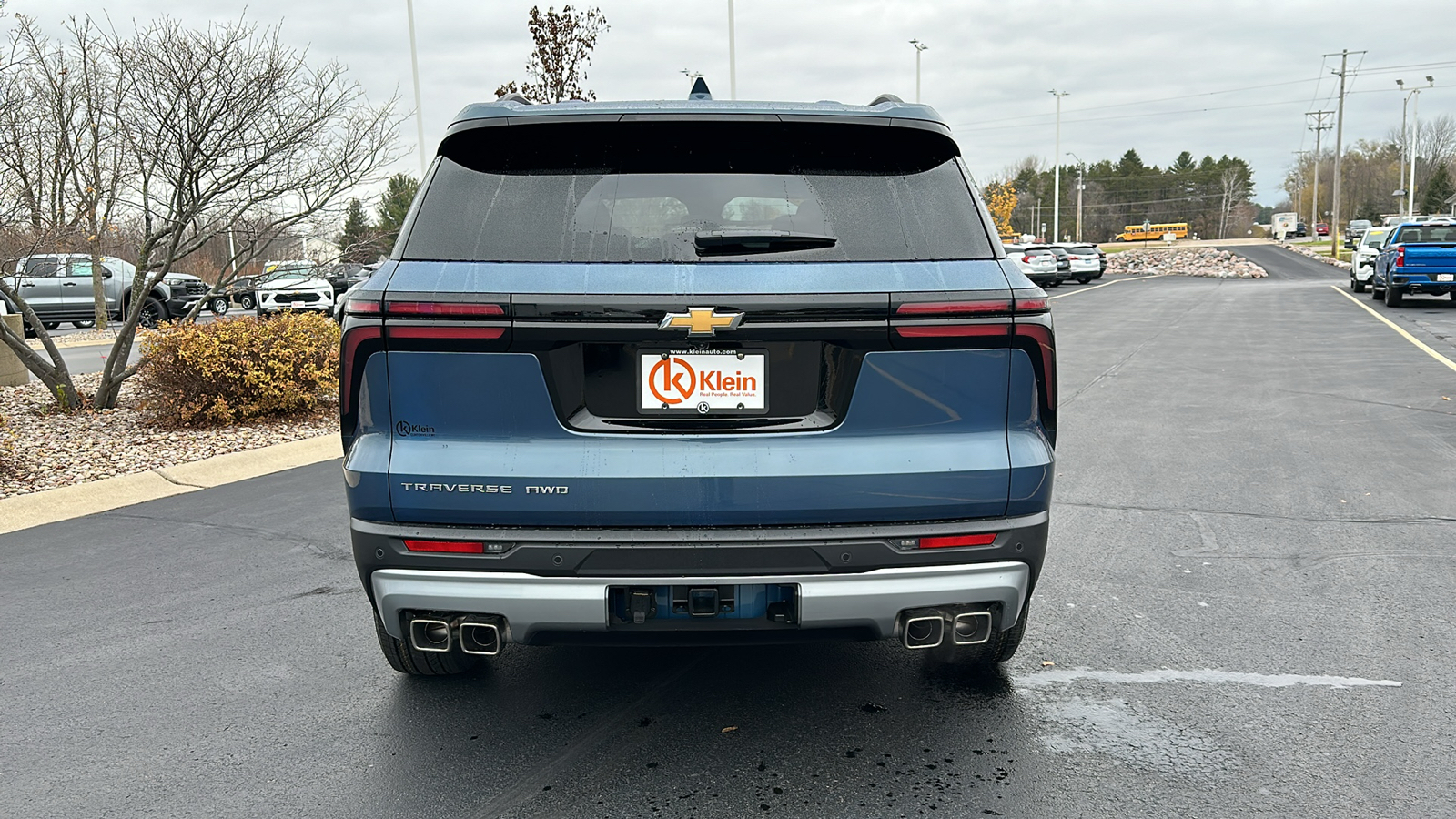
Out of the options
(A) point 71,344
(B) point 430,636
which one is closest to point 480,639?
(B) point 430,636

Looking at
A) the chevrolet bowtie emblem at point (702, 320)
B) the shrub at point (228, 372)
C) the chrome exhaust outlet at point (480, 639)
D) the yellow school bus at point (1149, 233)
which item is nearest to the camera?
the chevrolet bowtie emblem at point (702, 320)

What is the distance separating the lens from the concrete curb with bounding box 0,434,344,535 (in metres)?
6.56

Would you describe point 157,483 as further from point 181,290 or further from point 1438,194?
point 1438,194

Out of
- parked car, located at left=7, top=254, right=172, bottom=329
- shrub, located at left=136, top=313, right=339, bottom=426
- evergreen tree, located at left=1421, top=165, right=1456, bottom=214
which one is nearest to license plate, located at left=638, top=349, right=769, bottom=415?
shrub, located at left=136, top=313, right=339, bottom=426

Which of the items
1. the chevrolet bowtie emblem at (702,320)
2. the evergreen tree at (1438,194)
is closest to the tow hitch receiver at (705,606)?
the chevrolet bowtie emblem at (702,320)

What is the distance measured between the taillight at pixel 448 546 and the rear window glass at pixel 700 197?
0.77m

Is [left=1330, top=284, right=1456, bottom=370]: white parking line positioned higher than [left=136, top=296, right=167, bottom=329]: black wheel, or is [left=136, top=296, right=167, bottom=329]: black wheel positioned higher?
[left=136, top=296, right=167, bottom=329]: black wheel

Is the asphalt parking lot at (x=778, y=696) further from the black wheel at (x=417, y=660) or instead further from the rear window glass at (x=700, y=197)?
the rear window glass at (x=700, y=197)

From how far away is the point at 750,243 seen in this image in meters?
2.94

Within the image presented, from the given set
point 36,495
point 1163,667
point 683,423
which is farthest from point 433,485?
point 36,495

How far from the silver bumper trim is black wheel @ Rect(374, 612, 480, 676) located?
574 mm

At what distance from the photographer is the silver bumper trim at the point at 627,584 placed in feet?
9.47

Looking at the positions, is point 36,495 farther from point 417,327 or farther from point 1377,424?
point 1377,424

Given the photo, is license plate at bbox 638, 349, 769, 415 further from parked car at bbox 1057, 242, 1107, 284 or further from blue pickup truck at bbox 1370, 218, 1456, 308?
parked car at bbox 1057, 242, 1107, 284
